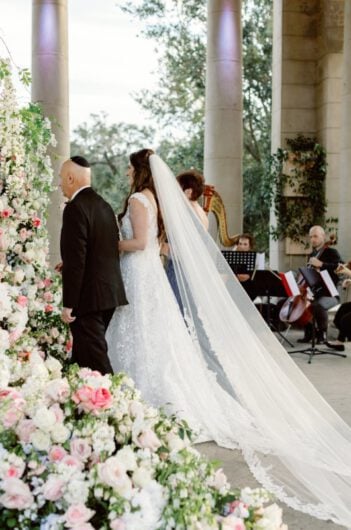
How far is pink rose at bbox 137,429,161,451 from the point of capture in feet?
7.20

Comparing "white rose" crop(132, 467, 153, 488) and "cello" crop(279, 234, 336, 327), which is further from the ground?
"white rose" crop(132, 467, 153, 488)

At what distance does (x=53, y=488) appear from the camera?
1956 millimetres

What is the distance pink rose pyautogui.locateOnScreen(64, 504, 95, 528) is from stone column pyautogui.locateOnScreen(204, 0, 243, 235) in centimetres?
1006

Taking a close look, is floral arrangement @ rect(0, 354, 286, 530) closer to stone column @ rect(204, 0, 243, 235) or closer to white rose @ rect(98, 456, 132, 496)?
white rose @ rect(98, 456, 132, 496)

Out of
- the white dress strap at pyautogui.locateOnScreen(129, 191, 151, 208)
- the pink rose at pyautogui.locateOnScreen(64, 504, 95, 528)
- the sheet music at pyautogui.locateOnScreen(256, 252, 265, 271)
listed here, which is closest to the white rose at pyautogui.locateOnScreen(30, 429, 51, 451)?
the pink rose at pyautogui.locateOnScreen(64, 504, 95, 528)

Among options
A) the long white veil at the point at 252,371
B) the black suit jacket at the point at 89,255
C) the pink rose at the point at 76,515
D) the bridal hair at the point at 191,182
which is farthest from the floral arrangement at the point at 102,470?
the bridal hair at the point at 191,182

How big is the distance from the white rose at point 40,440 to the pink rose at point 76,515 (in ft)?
0.80

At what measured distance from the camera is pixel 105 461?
2.04 meters

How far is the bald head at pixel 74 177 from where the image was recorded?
4934 millimetres

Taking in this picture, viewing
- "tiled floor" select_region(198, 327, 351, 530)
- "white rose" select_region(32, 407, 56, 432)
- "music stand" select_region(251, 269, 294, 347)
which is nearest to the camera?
"white rose" select_region(32, 407, 56, 432)

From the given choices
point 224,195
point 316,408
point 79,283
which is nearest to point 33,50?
point 224,195

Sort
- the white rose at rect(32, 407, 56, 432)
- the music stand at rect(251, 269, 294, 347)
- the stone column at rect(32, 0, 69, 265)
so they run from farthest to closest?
the stone column at rect(32, 0, 69, 265), the music stand at rect(251, 269, 294, 347), the white rose at rect(32, 407, 56, 432)

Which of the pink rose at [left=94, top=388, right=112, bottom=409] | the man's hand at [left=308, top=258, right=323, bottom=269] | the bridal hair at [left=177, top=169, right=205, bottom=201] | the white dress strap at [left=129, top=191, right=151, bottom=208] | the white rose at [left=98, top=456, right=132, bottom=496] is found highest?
the bridal hair at [left=177, top=169, right=205, bottom=201]

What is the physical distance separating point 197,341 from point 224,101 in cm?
678
